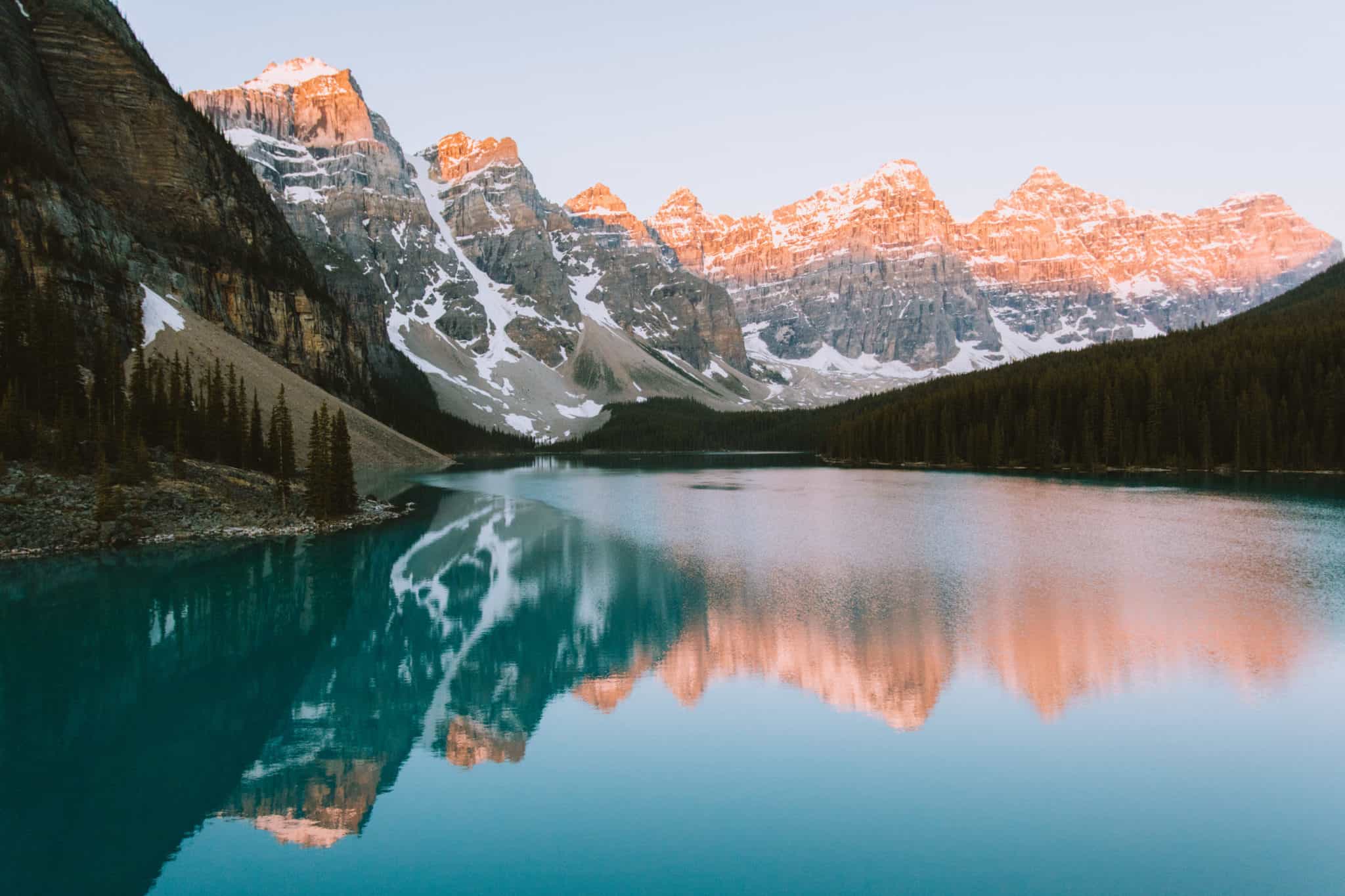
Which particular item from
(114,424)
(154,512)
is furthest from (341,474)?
(154,512)

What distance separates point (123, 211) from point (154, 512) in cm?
7303

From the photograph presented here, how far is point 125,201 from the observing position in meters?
98.9

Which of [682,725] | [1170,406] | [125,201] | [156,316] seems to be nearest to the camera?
[682,725]

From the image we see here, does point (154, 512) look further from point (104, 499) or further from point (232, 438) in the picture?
point (232, 438)

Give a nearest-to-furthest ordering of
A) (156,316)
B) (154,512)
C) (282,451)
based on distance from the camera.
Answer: (154,512)
(282,451)
(156,316)

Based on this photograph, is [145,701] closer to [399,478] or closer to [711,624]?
[711,624]

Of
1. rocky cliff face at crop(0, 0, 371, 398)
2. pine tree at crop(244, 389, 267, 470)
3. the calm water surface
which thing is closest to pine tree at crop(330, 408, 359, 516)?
pine tree at crop(244, 389, 267, 470)

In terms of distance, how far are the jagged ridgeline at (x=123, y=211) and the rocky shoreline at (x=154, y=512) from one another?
10774 mm

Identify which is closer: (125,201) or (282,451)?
(282,451)

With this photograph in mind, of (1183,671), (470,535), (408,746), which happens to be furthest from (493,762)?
(470,535)

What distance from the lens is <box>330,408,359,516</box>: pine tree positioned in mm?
51062

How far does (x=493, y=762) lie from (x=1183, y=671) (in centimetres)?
1588

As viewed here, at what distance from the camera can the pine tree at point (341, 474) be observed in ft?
168

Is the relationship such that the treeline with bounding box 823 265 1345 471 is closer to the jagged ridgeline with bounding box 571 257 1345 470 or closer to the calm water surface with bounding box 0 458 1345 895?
the jagged ridgeline with bounding box 571 257 1345 470
